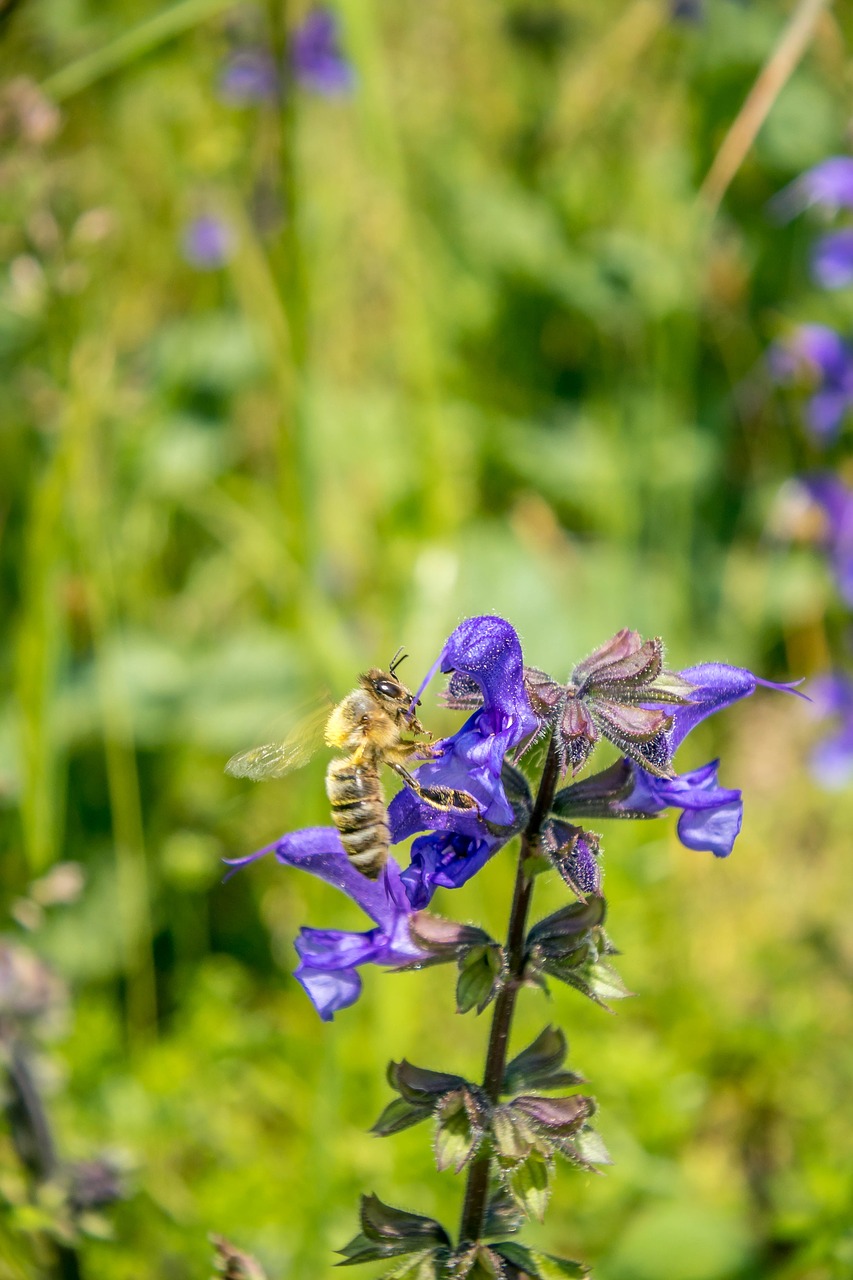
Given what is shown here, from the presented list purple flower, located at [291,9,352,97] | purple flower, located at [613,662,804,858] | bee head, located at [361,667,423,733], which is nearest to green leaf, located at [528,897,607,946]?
purple flower, located at [613,662,804,858]

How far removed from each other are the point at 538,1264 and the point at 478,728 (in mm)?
Result: 511

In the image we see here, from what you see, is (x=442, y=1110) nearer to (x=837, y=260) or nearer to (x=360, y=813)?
(x=360, y=813)

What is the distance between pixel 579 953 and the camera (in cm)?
115

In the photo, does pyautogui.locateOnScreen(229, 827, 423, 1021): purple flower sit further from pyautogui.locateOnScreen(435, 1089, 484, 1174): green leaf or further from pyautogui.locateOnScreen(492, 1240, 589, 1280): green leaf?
pyautogui.locateOnScreen(492, 1240, 589, 1280): green leaf

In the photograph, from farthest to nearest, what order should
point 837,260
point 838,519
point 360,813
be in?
point 837,260, point 838,519, point 360,813

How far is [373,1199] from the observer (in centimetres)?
126

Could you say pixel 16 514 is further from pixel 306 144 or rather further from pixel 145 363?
pixel 306 144

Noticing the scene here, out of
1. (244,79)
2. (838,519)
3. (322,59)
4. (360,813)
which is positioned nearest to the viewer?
(360,813)

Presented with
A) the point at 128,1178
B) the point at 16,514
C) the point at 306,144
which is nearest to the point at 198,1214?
the point at 128,1178

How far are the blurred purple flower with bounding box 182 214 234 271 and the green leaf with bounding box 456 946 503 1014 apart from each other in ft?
12.8

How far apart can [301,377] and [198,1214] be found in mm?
1506

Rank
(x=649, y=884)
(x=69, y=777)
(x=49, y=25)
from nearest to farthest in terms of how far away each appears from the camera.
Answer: (x=649, y=884)
(x=69, y=777)
(x=49, y=25)

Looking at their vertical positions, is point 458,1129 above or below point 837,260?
below

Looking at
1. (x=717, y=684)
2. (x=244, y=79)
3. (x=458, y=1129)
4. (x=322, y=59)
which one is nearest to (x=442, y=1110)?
(x=458, y=1129)
